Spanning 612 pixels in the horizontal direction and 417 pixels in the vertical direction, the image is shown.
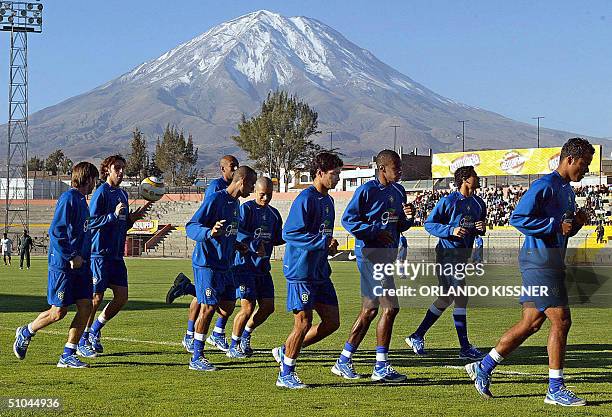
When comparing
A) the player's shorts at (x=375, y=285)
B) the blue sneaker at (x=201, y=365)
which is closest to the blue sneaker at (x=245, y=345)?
the blue sneaker at (x=201, y=365)

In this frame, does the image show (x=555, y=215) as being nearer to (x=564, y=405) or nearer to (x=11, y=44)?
(x=564, y=405)

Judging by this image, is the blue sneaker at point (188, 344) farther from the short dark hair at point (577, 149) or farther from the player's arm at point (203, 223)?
the short dark hair at point (577, 149)

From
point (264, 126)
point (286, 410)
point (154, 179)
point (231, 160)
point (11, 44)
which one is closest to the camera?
point (286, 410)

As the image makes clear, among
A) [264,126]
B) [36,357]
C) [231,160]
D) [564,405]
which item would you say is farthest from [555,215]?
[264,126]

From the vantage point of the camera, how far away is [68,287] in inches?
444

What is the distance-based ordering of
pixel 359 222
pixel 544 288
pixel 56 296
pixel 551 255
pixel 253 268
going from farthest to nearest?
pixel 253 268
pixel 56 296
pixel 359 222
pixel 551 255
pixel 544 288

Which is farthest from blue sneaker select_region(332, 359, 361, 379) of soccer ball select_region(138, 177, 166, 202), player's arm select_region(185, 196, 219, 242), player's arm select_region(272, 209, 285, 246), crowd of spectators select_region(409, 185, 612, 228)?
crowd of spectators select_region(409, 185, 612, 228)

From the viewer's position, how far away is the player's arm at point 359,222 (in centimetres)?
1060

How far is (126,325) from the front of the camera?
55.3ft

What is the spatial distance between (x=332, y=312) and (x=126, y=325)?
708cm

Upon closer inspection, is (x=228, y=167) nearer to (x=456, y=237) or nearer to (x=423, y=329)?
(x=456, y=237)

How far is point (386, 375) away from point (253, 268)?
3034 millimetres

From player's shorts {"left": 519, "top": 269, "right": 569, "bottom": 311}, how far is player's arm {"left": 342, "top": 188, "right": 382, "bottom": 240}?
6.19ft

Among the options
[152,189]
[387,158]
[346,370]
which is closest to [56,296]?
[346,370]
